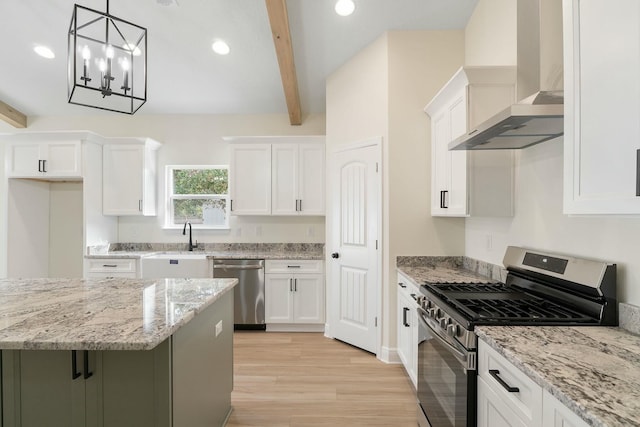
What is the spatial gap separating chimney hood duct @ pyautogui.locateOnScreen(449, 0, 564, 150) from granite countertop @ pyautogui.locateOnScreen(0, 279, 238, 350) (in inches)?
71.5

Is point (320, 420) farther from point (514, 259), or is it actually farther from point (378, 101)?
point (378, 101)

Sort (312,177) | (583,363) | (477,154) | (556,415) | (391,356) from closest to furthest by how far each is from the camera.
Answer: (556,415)
(583,363)
(477,154)
(391,356)
(312,177)

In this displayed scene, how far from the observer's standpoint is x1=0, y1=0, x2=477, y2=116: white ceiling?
315cm

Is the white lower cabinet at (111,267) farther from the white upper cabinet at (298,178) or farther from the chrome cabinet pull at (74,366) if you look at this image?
the chrome cabinet pull at (74,366)

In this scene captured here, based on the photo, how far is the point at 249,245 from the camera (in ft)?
15.7

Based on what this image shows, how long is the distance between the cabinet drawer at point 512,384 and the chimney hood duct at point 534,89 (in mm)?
1071

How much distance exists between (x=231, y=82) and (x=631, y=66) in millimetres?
3967

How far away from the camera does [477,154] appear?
242 centimetres

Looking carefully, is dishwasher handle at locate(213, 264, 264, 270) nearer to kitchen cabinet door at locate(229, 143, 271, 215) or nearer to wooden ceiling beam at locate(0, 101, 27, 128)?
kitchen cabinet door at locate(229, 143, 271, 215)

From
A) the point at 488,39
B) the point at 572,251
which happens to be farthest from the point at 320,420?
the point at 488,39

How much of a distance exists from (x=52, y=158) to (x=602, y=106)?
5380mm

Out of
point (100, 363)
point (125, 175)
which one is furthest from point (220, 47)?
point (100, 363)

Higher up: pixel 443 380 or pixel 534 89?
pixel 534 89

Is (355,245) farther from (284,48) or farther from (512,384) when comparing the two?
(512,384)
